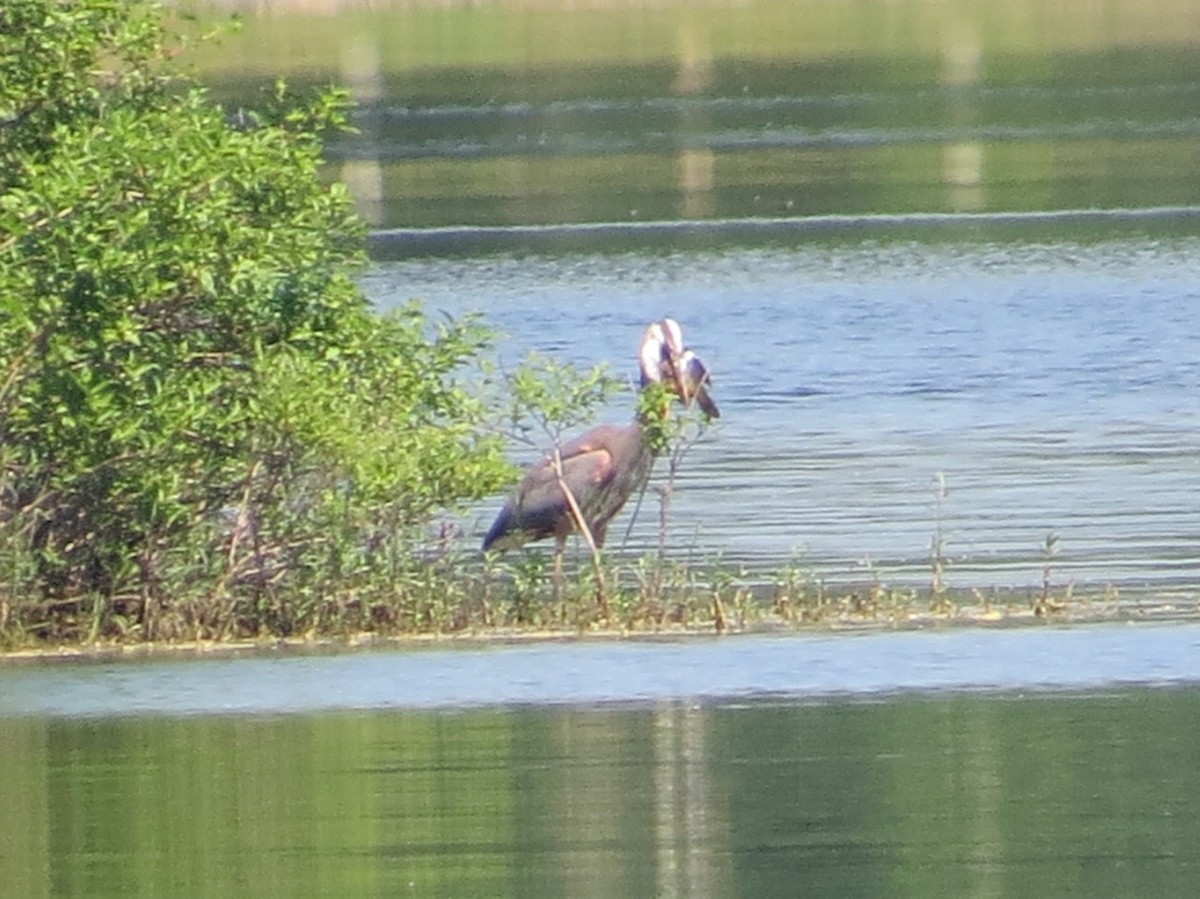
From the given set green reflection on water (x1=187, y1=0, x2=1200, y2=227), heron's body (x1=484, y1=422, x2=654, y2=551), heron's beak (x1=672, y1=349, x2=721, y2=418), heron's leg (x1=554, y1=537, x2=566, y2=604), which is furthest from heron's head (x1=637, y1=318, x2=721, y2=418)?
green reflection on water (x1=187, y1=0, x2=1200, y2=227)

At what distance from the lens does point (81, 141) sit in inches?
513

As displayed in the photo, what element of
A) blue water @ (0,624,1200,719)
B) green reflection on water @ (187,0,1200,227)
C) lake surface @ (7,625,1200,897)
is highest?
lake surface @ (7,625,1200,897)

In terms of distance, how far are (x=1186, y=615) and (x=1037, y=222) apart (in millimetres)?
24487

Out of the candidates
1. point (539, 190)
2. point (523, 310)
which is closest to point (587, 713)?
point (523, 310)

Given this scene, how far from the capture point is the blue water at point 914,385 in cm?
1638

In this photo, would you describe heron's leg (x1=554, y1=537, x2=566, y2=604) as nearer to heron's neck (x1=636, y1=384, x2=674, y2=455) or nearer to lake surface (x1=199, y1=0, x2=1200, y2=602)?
heron's neck (x1=636, y1=384, x2=674, y2=455)

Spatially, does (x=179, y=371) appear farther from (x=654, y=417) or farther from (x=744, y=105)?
(x=744, y=105)

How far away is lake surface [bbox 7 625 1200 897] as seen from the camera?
343 inches

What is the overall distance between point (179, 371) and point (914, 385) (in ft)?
37.9

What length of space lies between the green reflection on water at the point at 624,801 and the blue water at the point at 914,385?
355 centimetres

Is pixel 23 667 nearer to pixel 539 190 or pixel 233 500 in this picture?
pixel 233 500

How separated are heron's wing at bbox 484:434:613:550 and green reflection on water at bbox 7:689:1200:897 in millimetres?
3733

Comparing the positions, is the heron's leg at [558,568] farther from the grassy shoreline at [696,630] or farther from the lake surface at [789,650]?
the lake surface at [789,650]

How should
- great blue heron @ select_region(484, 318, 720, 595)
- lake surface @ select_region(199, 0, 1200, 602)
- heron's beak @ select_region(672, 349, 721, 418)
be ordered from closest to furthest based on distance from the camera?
great blue heron @ select_region(484, 318, 720, 595) < heron's beak @ select_region(672, 349, 721, 418) < lake surface @ select_region(199, 0, 1200, 602)
